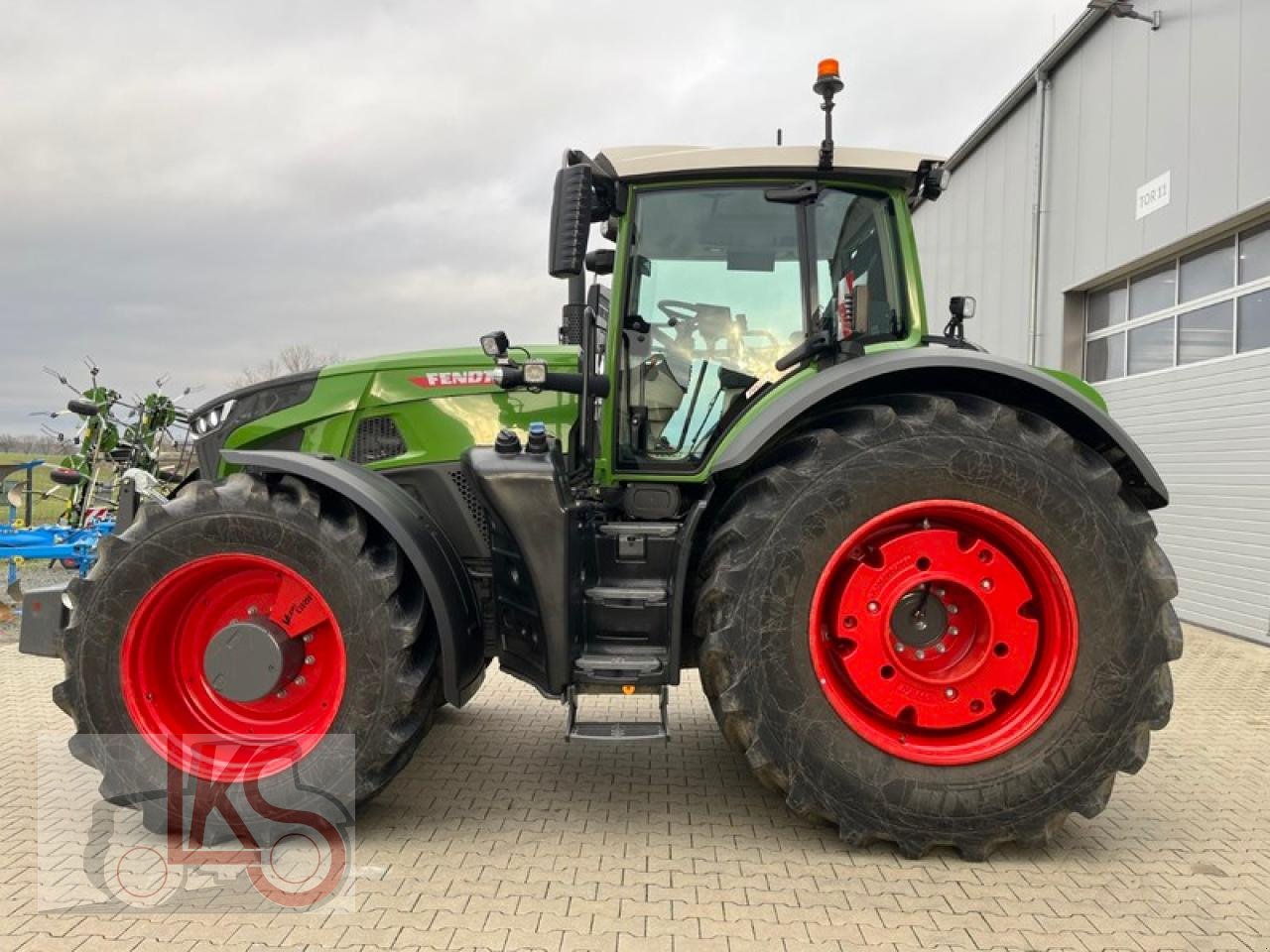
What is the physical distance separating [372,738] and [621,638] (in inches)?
35.9

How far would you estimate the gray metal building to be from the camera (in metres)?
7.20

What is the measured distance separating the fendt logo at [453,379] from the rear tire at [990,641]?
1370 mm

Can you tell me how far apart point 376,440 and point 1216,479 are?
7235 mm

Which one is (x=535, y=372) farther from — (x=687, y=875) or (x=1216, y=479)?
(x=1216, y=479)

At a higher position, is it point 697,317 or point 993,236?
point 993,236

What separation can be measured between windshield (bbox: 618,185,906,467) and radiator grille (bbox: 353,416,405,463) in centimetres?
101

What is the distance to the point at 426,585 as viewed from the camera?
9.99 ft

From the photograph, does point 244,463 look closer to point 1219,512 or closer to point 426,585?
point 426,585

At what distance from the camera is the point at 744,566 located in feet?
9.67

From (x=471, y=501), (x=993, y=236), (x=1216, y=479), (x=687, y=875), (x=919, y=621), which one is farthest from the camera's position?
(x=993, y=236)

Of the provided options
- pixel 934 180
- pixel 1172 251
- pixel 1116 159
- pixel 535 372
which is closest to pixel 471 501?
pixel 535 372

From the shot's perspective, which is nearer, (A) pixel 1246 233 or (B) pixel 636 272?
(B) pixel 636 272

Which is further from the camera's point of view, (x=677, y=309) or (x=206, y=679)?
(x=677, y=309)

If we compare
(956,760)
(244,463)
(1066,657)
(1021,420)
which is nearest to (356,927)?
(244,463)
